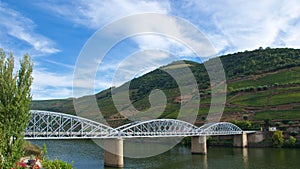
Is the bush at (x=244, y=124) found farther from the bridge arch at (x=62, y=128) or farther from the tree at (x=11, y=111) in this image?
the tree at (x=11, y=111)

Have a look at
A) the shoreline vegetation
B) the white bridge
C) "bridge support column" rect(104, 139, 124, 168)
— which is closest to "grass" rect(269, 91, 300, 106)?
the white bridge

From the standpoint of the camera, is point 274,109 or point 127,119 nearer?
point 274,109

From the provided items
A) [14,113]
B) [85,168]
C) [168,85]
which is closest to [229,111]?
[85,168]

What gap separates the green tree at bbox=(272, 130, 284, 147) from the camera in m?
69.6

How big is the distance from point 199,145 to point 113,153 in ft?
86.2

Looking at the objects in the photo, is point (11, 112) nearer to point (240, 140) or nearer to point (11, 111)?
point (11, 111)

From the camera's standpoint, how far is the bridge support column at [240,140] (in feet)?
247

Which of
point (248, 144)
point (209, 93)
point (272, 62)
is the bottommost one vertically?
point (248, 144)

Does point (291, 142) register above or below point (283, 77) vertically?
below

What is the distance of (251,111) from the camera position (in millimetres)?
93188

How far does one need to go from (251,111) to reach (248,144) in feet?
61.6

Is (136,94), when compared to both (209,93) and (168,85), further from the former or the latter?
(209,93)

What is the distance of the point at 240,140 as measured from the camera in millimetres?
75812

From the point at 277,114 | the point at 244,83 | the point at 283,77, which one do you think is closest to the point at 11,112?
the point at 277,114
